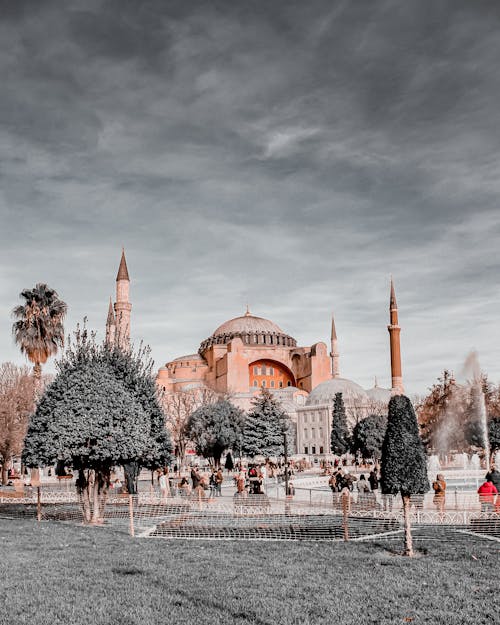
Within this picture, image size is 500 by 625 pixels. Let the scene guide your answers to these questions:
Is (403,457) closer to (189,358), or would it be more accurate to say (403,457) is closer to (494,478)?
(494,478)

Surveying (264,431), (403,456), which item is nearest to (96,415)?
(403,456)

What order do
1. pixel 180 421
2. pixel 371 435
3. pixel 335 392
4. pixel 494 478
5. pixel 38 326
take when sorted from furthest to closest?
pixel 335 392
pixel 180 421
pixel 371 435
pixel 38 326
pixel 494 478

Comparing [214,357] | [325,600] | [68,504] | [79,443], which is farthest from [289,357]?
[325,600]

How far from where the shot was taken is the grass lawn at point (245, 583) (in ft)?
20.1

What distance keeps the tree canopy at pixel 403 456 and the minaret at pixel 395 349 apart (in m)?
35.1

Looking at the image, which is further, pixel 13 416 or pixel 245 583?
pixel 13 416

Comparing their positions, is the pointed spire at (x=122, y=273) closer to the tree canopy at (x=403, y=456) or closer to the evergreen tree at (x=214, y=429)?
the evergreen tree at (x=214, y=429)

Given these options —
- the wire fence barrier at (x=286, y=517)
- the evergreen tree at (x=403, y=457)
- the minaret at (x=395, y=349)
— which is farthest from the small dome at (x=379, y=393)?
the evergreen tree at (x=403, y=457)

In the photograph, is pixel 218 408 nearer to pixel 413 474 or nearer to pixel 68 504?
pixel 68 504

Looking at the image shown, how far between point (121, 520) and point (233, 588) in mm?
7655

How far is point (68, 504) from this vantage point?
19.6 meters

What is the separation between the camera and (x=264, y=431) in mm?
41375

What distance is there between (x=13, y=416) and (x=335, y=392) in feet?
158

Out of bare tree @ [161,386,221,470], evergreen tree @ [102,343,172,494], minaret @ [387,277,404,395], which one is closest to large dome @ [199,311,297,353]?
bare tree @ [161,386,221,470]
